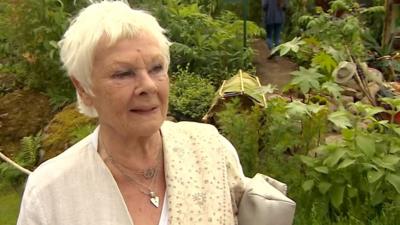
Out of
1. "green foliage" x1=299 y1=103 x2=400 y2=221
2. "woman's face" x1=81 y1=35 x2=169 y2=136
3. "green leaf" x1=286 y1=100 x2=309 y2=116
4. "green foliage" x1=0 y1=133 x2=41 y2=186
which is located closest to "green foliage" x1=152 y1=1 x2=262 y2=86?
"green foliage" x1=0 y1=133 x2=41 y2=186

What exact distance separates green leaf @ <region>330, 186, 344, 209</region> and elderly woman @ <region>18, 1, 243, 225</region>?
1.41 metres

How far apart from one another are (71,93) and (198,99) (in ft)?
4.93

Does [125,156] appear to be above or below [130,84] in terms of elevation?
below

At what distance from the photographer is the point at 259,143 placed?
13.9ft

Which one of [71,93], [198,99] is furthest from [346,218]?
[71,93]

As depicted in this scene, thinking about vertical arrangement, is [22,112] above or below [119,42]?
below

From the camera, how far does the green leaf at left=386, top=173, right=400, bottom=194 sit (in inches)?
131

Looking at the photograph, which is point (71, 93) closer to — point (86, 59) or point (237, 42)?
point (237, 42)

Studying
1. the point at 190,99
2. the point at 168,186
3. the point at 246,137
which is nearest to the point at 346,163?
the point at 246,137

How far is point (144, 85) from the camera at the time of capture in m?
2.09

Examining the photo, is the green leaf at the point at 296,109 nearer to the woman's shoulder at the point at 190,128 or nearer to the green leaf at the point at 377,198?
the green leaf at the point at 377,198

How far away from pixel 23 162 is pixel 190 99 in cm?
167

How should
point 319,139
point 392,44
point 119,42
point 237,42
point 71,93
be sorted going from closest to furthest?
point 119,42 → point 319,139 → point 71,93 → point 237,42 → point 392,44

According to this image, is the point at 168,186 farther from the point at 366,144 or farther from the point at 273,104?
the point at 273,104
